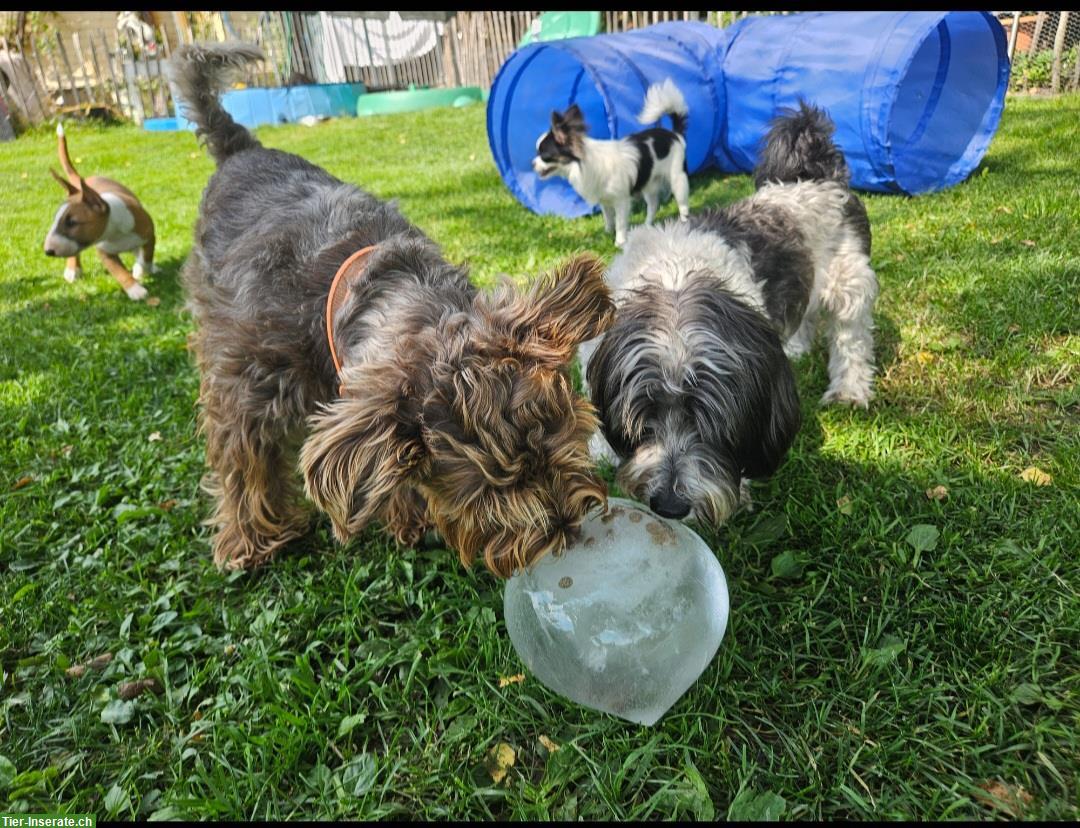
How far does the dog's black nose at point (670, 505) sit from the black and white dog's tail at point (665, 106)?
6.96m

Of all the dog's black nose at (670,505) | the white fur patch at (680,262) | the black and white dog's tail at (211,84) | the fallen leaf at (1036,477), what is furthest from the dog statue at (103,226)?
the fallen leaf at (1036,477)

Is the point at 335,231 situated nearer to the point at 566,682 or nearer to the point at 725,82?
the point at 566,682

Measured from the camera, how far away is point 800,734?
101 inches

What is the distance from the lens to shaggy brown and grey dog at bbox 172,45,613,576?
2.25 m

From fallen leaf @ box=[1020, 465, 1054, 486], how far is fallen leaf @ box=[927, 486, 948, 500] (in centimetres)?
39

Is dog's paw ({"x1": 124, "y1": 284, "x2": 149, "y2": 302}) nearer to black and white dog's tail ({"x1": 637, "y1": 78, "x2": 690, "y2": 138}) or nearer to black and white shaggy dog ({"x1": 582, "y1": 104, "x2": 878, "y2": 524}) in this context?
black and white shaggy dog ({"x1": 582, "y1": 104, "x2": 878, "y2": 524})

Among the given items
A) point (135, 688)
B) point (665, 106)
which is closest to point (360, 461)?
point (135, 688)

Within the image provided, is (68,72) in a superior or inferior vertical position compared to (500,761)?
superior

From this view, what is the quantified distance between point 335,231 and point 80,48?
24.6 meters

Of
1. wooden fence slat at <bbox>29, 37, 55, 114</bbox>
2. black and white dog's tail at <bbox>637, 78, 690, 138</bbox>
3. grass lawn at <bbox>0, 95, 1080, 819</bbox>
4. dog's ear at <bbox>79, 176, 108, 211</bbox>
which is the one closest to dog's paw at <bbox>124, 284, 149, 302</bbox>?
dog's ear at <bbox>79, 176, 108, 211</bbox>

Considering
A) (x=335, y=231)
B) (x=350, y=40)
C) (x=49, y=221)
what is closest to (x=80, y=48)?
(x=350, y=40)

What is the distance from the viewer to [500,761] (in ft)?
8.56

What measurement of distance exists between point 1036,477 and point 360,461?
11.0 feet

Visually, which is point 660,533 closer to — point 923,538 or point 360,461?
point 360,461
